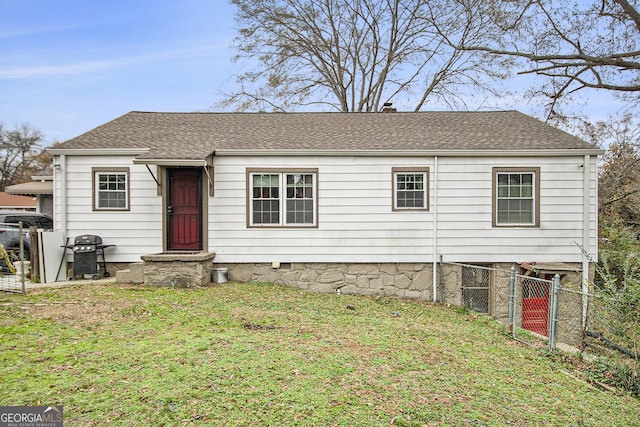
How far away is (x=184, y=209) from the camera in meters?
9.20

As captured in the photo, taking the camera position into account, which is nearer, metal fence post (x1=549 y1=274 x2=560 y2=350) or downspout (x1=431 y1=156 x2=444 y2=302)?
metal fence post (x1=549 y1=274 x2=560 y2=350)

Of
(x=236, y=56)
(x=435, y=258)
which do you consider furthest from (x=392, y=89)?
(x=435, y=258)

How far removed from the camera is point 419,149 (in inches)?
353

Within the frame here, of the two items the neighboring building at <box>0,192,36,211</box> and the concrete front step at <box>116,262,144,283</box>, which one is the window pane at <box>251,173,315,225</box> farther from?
the neighboring building at <box>0,192,36,211</box>

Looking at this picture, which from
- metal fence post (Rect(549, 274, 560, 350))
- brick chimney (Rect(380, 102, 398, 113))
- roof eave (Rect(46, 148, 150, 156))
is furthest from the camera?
brick chimney (Rect(380, 102, 398, 113))

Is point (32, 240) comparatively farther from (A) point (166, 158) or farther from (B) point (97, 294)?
(A) point (166, 158)

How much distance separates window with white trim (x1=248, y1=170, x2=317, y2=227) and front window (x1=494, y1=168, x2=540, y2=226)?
14.2 feet

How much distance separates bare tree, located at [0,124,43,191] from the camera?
1510 inches

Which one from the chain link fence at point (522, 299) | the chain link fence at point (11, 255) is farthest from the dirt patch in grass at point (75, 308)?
the chain link fence at point (522, 299)

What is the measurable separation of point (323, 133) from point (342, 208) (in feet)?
7.45

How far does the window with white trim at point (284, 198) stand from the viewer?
9125 millimetres

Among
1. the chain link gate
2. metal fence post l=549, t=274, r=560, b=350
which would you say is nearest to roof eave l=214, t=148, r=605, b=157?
the chain link gate

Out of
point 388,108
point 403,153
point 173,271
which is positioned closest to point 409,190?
point 403,153

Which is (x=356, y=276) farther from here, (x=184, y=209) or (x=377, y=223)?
(x=184, y=209)
